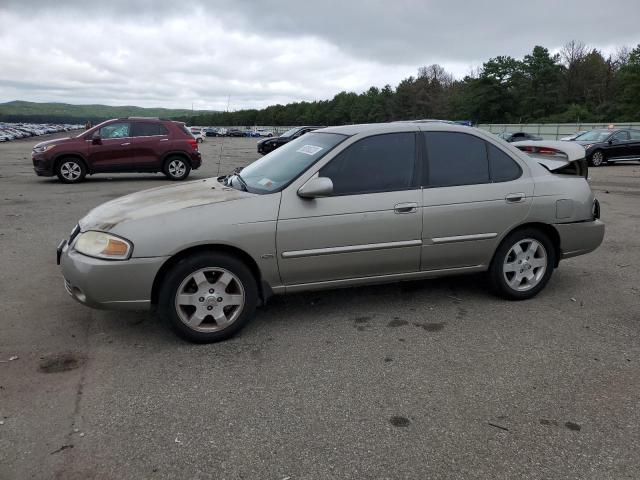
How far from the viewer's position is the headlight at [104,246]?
145 inches

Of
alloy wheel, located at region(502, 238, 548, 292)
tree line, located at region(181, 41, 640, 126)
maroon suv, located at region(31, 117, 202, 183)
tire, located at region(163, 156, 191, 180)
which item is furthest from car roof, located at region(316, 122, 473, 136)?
tree line, located at region(181, 41, 640, 126)

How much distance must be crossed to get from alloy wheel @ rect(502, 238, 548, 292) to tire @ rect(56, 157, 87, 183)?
11930 mm

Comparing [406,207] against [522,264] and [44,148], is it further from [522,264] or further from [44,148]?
[44,148]

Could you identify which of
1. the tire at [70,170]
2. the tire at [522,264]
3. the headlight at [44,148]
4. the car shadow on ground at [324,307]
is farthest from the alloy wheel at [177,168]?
the tire at [522,264]

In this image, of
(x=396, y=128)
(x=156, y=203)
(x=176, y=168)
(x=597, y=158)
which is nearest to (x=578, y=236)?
(x=396, y=128)

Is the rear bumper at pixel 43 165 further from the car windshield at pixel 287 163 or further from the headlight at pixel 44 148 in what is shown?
the car windshield at pixel 287 163

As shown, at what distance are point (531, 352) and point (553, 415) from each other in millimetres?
848

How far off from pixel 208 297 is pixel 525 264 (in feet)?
9.31

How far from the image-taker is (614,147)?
2033cm

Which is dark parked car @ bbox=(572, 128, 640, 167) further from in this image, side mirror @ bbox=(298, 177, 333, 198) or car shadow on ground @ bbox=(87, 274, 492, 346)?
side mirror @ bbox=(298, 177, 333, 198)

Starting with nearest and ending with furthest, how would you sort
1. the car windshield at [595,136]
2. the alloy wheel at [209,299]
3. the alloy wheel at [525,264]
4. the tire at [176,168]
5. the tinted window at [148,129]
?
the alloy wheel at [209,299] < the alloy wheel at [525,264] < the tinted window at [148,129] < the tire at [176,168] < the car windshield at [595,136]

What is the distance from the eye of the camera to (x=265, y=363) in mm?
3609

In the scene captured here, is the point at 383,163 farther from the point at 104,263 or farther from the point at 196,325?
the point at 104,263

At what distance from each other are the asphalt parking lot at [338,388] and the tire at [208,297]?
14 cm
